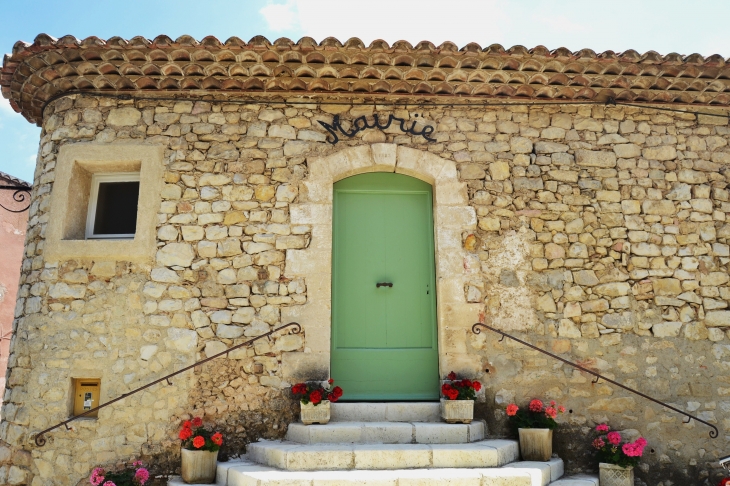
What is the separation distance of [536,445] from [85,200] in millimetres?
4964

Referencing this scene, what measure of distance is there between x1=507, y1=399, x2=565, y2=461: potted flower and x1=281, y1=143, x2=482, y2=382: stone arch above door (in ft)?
2.06

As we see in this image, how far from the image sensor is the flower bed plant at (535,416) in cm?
461

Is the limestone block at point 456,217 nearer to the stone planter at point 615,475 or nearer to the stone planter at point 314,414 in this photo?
the stone planter at point 314,414

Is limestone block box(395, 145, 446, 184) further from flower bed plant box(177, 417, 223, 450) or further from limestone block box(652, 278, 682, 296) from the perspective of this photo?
flower bed plant box(177, 417, 223, 450)

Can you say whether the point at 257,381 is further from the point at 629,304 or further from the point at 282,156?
the point at 629,304

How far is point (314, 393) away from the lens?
A: 14.7 feet

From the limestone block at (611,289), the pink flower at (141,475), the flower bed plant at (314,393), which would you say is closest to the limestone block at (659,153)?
the limestone block at (611,289)

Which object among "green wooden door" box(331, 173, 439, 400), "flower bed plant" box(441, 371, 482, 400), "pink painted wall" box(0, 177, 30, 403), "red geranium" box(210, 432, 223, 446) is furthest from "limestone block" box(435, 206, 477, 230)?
"pink painted wall" box(0, 177, 30, 403)

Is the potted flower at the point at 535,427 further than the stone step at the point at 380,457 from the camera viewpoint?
Yes

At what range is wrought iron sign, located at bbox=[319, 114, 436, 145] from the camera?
5340 mm

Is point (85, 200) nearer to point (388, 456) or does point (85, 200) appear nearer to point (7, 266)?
Result: point (388, 456)

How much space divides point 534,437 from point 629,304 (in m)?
1.63

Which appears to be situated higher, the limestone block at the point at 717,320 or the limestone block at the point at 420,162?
the limestone block at the point at 420,162

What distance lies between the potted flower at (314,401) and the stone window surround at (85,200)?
195 centimetres
